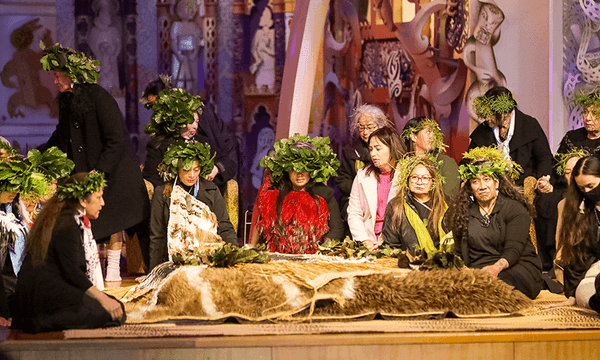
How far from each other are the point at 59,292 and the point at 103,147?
1687 mm

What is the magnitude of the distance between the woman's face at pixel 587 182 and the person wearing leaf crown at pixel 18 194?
10.3 feet

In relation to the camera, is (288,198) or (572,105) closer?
(288,198)

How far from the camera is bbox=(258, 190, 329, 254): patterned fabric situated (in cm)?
477

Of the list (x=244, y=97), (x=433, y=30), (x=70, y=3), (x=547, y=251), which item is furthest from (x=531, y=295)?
(x=70, y=3)

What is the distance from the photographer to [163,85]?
6.43 meters

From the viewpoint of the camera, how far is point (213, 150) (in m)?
5.83

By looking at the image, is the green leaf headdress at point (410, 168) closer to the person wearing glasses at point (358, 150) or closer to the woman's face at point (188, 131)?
the person wearing glasses at point (358, 150)

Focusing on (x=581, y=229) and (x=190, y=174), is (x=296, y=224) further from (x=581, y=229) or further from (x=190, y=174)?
(x=581, y=229)

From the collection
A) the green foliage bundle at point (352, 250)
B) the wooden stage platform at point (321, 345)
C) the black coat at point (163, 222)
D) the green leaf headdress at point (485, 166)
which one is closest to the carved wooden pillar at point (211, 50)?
the black coat at point (163, 222)

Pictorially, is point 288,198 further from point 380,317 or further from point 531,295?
point 531,295

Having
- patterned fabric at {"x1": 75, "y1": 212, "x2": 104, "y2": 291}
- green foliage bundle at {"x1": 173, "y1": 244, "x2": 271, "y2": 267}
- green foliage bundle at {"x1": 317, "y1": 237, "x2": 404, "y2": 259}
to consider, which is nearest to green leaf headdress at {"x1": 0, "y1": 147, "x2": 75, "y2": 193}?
patterned fabric at {"x1": 75, "y1": 212, "x2": 104, "y2": 291}

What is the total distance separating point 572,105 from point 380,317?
373 centimetres

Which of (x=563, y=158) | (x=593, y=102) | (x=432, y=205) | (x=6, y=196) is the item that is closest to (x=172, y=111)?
(x=6, y=196)

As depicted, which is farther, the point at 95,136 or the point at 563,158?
the point at 563,158
